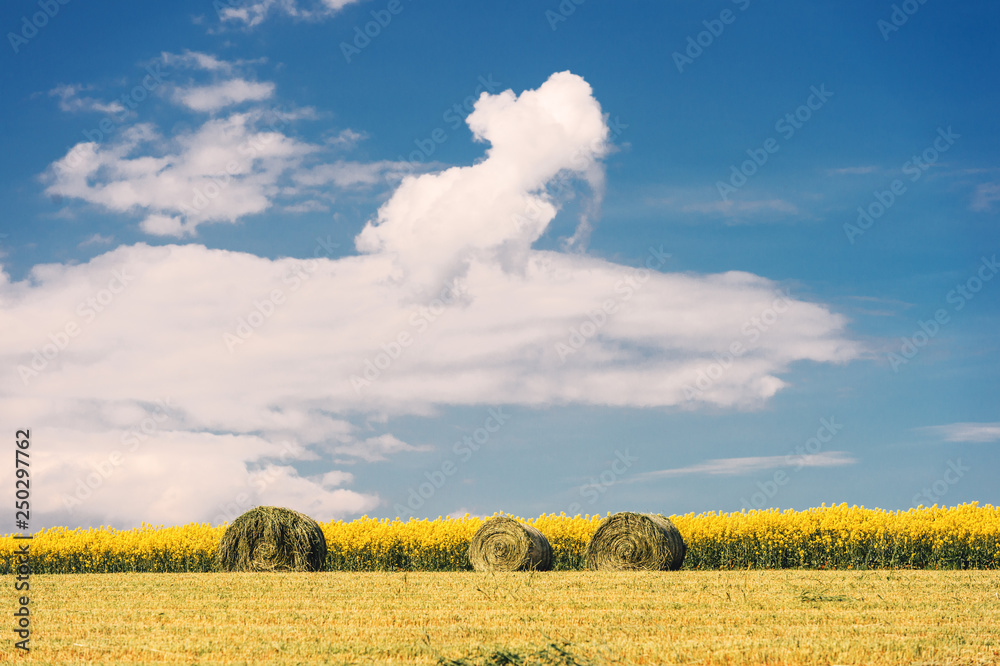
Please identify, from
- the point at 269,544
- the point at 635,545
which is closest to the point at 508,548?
the point at 635,545

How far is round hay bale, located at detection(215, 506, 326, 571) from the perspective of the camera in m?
19.1

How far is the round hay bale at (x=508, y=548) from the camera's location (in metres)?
18.8

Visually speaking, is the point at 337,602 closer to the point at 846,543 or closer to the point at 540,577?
the point at 540,577

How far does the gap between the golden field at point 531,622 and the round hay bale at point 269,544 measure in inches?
145

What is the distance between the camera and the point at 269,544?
19188 millimetres

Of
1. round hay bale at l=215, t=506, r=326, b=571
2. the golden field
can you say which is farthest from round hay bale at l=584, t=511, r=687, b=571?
round hay bale at l=215, t=506, r=326, b=571

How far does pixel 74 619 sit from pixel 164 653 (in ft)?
10.7

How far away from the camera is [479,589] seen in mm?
13602

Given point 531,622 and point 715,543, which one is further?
point 715,543

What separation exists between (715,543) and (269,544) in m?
9.64

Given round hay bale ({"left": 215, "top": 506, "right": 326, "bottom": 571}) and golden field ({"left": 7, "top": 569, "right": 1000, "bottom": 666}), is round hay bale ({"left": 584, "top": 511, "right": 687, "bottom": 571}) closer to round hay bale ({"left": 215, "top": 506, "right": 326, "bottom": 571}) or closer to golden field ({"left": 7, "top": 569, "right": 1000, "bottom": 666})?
golden field ({"left": 7, "top": 569, "right": 1000, "bottom": 666})

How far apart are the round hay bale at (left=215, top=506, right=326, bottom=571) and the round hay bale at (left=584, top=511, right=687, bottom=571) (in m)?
5.72

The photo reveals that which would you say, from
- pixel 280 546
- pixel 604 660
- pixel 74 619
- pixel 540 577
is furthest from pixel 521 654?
pixel 280 546

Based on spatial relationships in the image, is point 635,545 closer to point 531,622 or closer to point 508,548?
point 508,548
